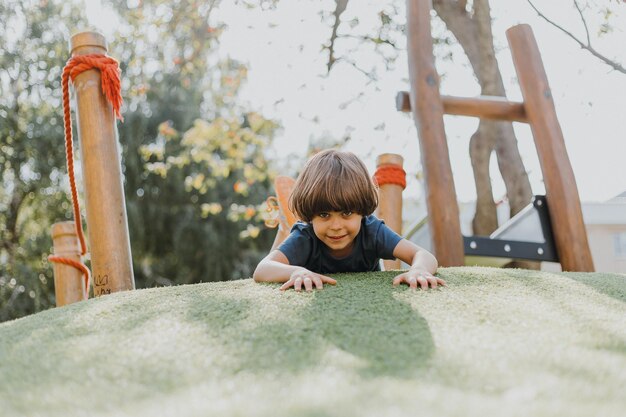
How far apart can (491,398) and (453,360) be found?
210 millimetres

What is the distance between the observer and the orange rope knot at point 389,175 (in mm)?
3465

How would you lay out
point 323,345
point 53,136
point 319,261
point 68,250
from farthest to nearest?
point 53,136 < point 68,250 < point 319,261 < point 323,345

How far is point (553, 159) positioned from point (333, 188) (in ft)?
5.74

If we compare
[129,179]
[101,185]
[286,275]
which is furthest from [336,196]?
[129,179]

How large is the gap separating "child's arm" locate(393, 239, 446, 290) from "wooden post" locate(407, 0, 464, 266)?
2.79 ft

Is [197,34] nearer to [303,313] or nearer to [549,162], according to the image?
[549,162]

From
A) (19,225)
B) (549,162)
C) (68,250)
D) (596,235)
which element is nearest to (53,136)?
(19,225)

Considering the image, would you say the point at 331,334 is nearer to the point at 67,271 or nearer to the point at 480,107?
the point at 67,271

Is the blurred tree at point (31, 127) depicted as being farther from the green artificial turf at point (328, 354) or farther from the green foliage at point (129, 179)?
the green artificial turf at point (328, 354)

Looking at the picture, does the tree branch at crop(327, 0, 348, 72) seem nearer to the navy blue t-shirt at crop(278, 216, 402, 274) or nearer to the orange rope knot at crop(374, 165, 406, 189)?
the orange rope knot at crop(374, 165, 406, 189)

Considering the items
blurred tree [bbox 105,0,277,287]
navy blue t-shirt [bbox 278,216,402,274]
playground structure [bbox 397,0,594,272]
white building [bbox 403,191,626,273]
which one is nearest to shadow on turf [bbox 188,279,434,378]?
navy blue t-shirt [bbox 278,216,402,274]

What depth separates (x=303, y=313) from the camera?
1666mm

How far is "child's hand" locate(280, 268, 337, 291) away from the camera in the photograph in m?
1.98

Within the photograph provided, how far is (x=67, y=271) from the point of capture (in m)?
3.36
